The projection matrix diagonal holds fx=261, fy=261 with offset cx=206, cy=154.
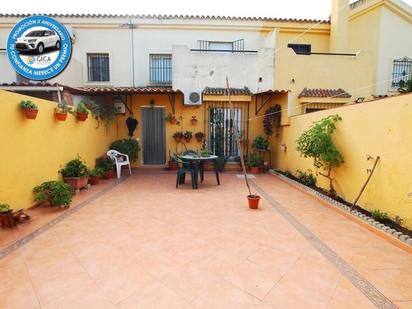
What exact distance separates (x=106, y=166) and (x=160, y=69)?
4.89 meters

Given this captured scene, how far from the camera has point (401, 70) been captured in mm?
10625

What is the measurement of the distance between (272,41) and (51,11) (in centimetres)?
892

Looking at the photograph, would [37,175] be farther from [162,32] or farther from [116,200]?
[162,32]

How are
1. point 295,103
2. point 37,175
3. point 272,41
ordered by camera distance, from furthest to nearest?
1. point 272,41
2. point 295,103
3. point 37,175

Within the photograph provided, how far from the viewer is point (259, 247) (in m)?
3.45

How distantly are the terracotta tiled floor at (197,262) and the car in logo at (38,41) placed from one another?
11.2 feet

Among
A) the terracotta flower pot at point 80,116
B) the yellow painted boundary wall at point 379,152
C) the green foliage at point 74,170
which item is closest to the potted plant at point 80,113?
the terracotta flower pot at point 80,116

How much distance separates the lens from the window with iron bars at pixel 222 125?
32.7ft

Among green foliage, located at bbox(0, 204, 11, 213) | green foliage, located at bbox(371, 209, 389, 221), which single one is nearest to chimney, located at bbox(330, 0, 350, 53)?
green foliage, located at bbox(371, 209, 389, 221)

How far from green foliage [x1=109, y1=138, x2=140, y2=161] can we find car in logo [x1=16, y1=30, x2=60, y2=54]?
13.5ft

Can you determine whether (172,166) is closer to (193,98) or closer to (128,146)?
(128,146)

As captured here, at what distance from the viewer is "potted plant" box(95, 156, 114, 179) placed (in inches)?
322

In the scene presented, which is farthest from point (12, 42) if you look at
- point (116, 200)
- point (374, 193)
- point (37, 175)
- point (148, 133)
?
point (374, 193)

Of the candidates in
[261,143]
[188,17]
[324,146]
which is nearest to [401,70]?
[261,143]
